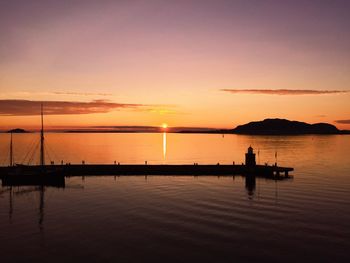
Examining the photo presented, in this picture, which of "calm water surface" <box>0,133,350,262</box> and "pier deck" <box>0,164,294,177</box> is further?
"pier deck" <box>0,164,294,177</box>

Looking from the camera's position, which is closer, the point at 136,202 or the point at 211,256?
the point at 211,256

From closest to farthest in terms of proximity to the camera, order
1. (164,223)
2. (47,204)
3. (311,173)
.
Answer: (164,223) < (47,204) < (311,173)

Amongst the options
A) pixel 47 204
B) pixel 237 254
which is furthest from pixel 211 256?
pixel 47 204

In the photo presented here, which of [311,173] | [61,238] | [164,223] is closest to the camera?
[61,238]

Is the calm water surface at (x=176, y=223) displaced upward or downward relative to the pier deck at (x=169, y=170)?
downward

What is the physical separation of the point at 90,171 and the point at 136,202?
30687 mm

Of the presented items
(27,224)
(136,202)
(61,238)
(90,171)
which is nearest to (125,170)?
(90,171)

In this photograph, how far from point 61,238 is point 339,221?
32.1 meters

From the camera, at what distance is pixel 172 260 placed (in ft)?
99.7

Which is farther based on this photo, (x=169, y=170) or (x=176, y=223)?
(x=169, y=170)

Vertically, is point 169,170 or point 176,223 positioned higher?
point 169,170

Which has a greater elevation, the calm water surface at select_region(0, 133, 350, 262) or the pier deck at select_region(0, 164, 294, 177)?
the pier deck at select_region(0, 164, 294, 177)

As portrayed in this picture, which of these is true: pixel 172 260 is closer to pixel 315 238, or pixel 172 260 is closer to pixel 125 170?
pixel 315 238

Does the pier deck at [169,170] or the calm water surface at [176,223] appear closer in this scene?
the calm water surface at [176,223]
